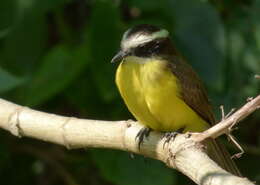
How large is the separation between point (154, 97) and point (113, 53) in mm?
623

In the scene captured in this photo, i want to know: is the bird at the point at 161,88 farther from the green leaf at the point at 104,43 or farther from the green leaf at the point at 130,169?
the green leaf at the point at 130,169

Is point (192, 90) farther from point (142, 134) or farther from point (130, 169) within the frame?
point (142, 134)

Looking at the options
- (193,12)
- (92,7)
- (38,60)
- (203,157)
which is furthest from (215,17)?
(203,157)

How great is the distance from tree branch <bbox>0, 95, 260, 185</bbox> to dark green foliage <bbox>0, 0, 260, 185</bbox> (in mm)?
817

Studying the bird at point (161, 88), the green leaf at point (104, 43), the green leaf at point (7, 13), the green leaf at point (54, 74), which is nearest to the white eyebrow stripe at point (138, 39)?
the bird at point (161, 88)

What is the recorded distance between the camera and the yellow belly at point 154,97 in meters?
3.86

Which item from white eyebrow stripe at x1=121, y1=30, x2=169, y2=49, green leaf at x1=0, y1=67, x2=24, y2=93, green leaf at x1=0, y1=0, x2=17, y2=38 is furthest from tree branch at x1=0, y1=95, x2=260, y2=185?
green leaf at x1=0, y1=0, x2=17, y2=38

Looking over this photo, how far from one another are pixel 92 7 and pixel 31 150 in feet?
3.62

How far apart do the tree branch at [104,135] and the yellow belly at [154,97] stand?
8.3 inches

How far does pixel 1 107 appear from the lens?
3.53m

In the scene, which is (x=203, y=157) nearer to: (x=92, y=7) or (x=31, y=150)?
(x=92, y=7)

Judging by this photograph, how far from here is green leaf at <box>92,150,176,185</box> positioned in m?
4.41

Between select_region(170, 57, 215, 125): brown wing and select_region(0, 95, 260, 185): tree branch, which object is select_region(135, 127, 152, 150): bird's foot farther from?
select_region(170, 57, 215, 125): brown wing

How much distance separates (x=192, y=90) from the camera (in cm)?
411
